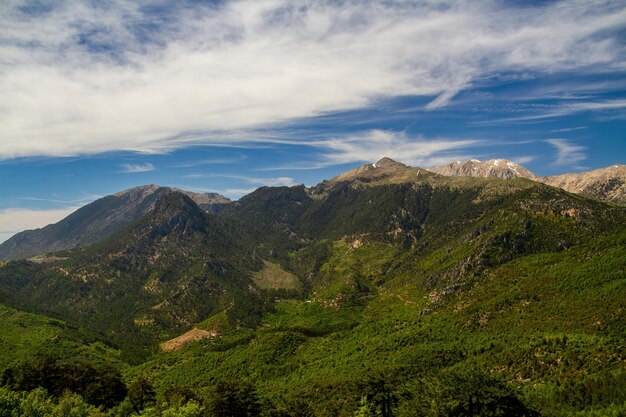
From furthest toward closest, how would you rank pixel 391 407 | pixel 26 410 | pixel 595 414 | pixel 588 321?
pixel 588 321
pixel 391 407
pixel 595 414
pixel 26 410

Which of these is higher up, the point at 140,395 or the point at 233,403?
the point at 233,403

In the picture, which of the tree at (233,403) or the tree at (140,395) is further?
the tree at (140,395)

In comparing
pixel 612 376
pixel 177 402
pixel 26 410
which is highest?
pixel 26 410

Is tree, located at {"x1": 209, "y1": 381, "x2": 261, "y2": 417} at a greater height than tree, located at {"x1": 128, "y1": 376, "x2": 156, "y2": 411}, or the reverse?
tree, located at {"x1": 209, "y1": 381, "x2": 261, "y2": 417}

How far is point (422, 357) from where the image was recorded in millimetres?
198375

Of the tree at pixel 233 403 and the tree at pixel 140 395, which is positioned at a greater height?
the tree at pixel 233 403

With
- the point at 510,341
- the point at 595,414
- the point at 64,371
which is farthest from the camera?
the point at 510,341

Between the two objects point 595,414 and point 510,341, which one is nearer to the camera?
point 595,414

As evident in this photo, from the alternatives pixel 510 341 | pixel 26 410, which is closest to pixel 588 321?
pixel 510 341

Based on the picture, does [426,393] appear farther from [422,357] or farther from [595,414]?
[422,357]

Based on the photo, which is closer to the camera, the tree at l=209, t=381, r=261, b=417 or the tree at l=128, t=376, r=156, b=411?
the tree at l=209, t=381, r=261, b=417

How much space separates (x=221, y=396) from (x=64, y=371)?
69.7 meters

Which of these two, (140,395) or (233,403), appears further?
(140,395)

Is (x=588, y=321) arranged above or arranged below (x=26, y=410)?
below
